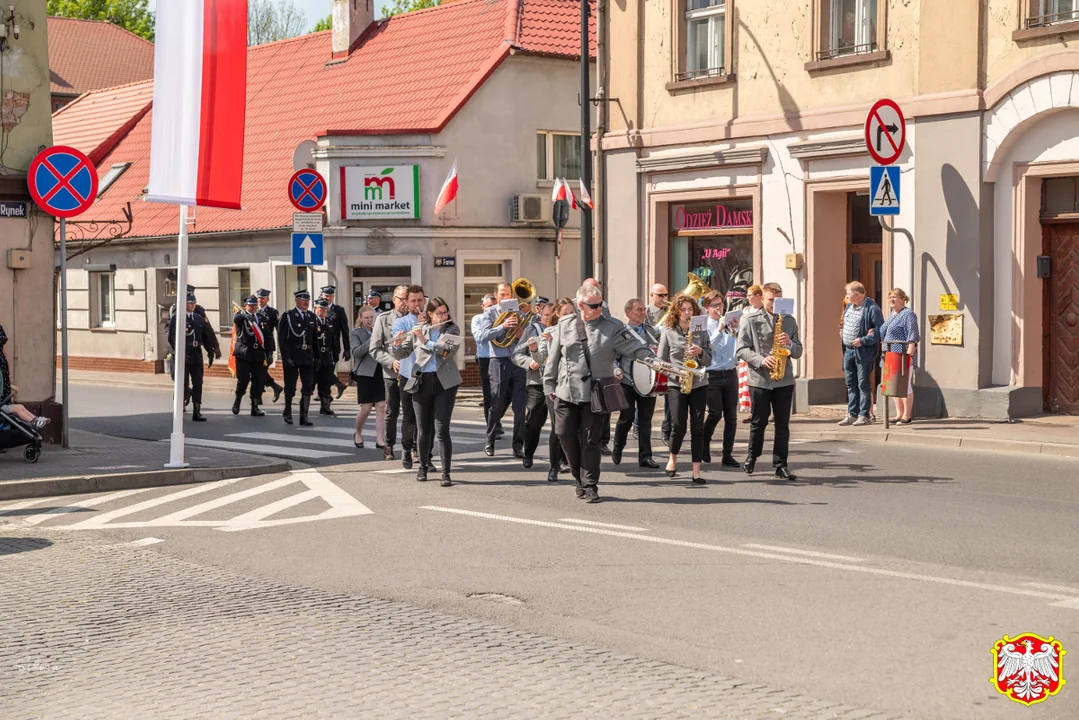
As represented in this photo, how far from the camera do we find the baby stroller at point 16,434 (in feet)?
45.5

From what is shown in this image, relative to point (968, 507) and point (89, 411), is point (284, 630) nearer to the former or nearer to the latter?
point (968, 507)

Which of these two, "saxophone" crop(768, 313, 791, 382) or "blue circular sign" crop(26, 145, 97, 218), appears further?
"blue circular sign" crop(26, 145, 97, 218)

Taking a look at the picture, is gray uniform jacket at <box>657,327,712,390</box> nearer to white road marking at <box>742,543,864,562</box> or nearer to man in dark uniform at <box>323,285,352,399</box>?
white road marking at <box>742,543,864,562</box>

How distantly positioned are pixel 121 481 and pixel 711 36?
12.5 m

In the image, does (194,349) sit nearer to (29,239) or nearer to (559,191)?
(29,239)

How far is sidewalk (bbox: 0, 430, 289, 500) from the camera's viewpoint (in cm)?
1258

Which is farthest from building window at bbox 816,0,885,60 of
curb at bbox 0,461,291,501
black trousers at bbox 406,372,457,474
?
curb at bbox 0,461,291,501

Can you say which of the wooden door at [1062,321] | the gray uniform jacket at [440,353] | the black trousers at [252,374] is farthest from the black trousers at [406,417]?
the wooden door at [1062,321]

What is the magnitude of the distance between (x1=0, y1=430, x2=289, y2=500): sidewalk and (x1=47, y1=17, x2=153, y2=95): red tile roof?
39064 mm

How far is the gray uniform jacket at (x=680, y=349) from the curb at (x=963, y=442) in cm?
398

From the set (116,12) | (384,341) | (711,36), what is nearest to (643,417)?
(384,341)

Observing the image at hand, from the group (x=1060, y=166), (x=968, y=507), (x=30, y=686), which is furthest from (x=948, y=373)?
(x=30, y=686)

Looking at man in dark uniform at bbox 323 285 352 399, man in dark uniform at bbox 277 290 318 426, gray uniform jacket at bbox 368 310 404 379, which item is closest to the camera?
gray uniform jacket at bbox 368 310 404 379

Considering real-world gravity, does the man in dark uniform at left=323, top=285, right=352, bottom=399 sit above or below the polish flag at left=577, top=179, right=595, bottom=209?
below
